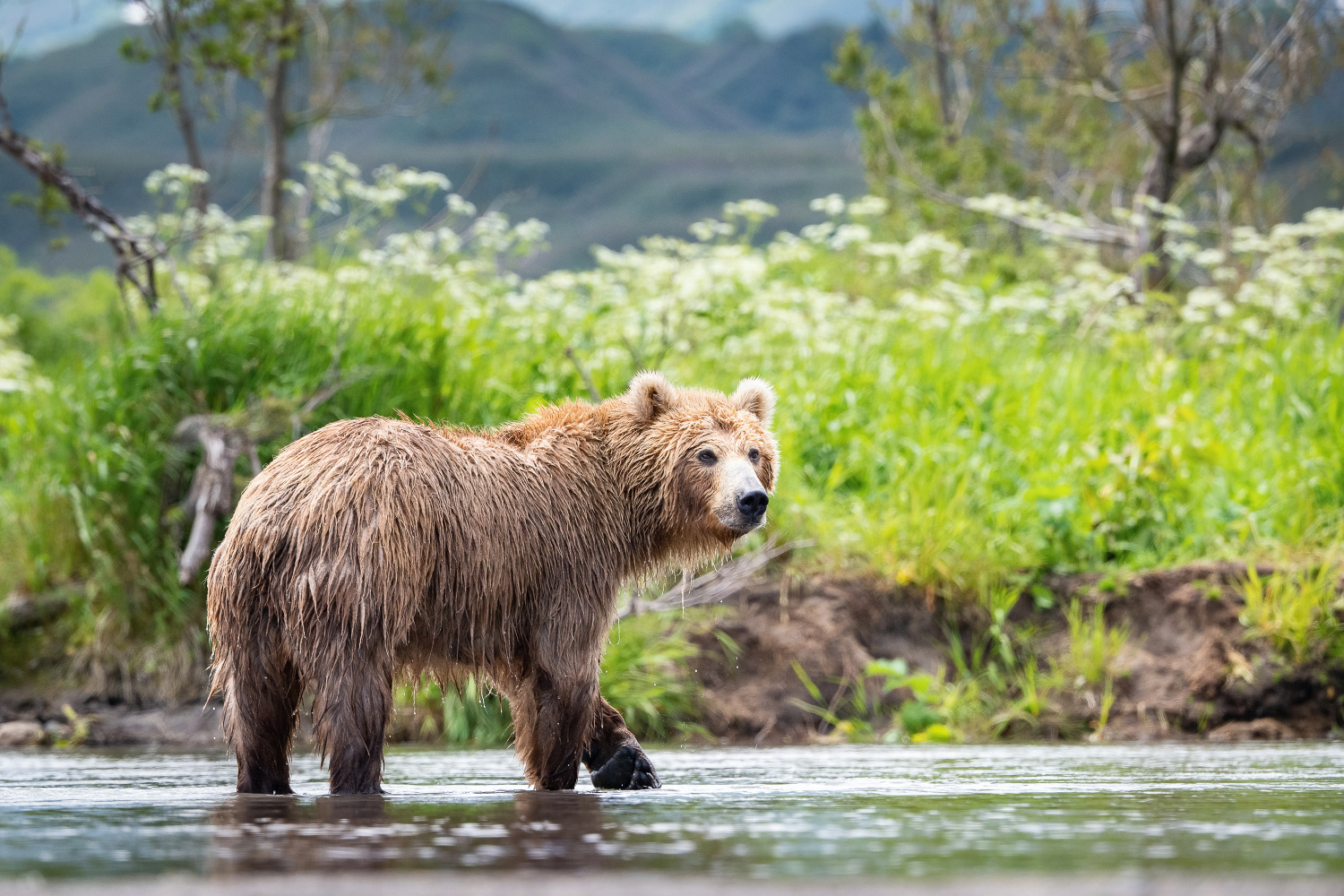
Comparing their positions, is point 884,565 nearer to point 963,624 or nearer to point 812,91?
point 963,624

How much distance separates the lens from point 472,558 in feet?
15.1

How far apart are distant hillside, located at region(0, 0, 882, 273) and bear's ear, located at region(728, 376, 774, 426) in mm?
54188

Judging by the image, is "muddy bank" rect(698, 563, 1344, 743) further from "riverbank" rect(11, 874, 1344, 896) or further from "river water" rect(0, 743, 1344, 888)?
"riverbank" rect(11, 874, 1344, 896)

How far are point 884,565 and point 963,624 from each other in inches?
24.2

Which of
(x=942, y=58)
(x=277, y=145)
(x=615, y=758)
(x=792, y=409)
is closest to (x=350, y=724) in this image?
(x=615, y=758)

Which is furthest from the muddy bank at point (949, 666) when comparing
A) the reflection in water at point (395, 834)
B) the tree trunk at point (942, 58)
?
the tree trunk at point (942, 58)

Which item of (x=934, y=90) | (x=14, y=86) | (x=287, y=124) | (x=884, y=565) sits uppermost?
(x=14, y=86)

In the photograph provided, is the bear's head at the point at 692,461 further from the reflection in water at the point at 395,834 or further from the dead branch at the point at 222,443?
the dead branch at the point at 222,443

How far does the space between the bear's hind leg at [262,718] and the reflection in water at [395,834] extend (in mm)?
202

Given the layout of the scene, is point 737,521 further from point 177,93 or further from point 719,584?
point 177,93

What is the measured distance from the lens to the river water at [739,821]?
9.05ft

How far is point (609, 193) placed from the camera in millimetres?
78250

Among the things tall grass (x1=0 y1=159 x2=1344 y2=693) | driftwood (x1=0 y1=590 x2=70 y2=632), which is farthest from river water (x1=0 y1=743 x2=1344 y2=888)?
driftwood (x1=0 y1=590 x2=70 y2=632)

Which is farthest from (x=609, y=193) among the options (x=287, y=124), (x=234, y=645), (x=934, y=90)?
(x=234, y=645)
